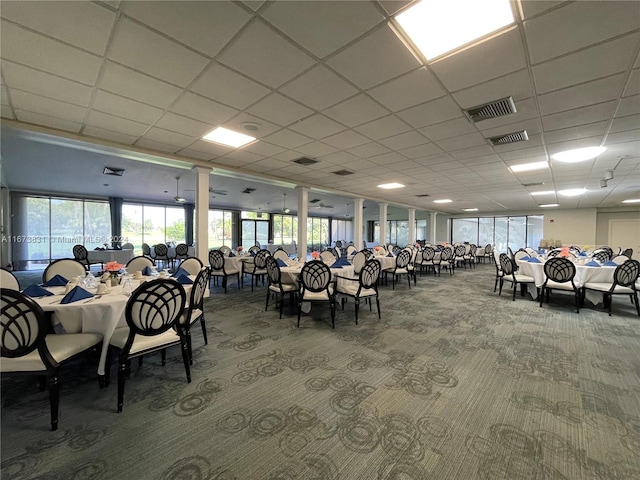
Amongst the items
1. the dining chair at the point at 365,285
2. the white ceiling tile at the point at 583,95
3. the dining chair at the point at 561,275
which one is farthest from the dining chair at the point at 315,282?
the dining chair at the point at 561,275

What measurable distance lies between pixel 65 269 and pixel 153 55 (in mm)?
3275

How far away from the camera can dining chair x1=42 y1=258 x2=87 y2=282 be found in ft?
11.6

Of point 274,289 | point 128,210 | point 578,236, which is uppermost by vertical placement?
point 128,210

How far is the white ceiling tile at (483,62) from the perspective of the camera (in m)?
2.00

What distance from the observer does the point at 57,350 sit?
6.50 ft

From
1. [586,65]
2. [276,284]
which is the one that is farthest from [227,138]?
[586,65]

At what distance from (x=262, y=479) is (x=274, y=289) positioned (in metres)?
3.09

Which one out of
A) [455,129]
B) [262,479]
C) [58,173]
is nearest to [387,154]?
[455,129]

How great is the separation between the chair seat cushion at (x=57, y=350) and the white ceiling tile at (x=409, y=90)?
351cm

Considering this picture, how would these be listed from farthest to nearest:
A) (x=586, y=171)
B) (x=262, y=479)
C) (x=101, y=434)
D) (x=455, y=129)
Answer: (x=586, y=171)
(x=455, y=129)
(x=101, y=434)
(x=262, y=479)

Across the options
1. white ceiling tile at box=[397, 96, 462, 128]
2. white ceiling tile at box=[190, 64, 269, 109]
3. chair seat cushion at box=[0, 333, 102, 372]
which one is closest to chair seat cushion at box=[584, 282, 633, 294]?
white ceiling tile at box=[397, 96, 462, 128]

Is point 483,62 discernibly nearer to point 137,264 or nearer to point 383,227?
point 137,264

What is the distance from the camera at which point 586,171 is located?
19.1 feet

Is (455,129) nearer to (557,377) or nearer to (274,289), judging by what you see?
(557,377)
